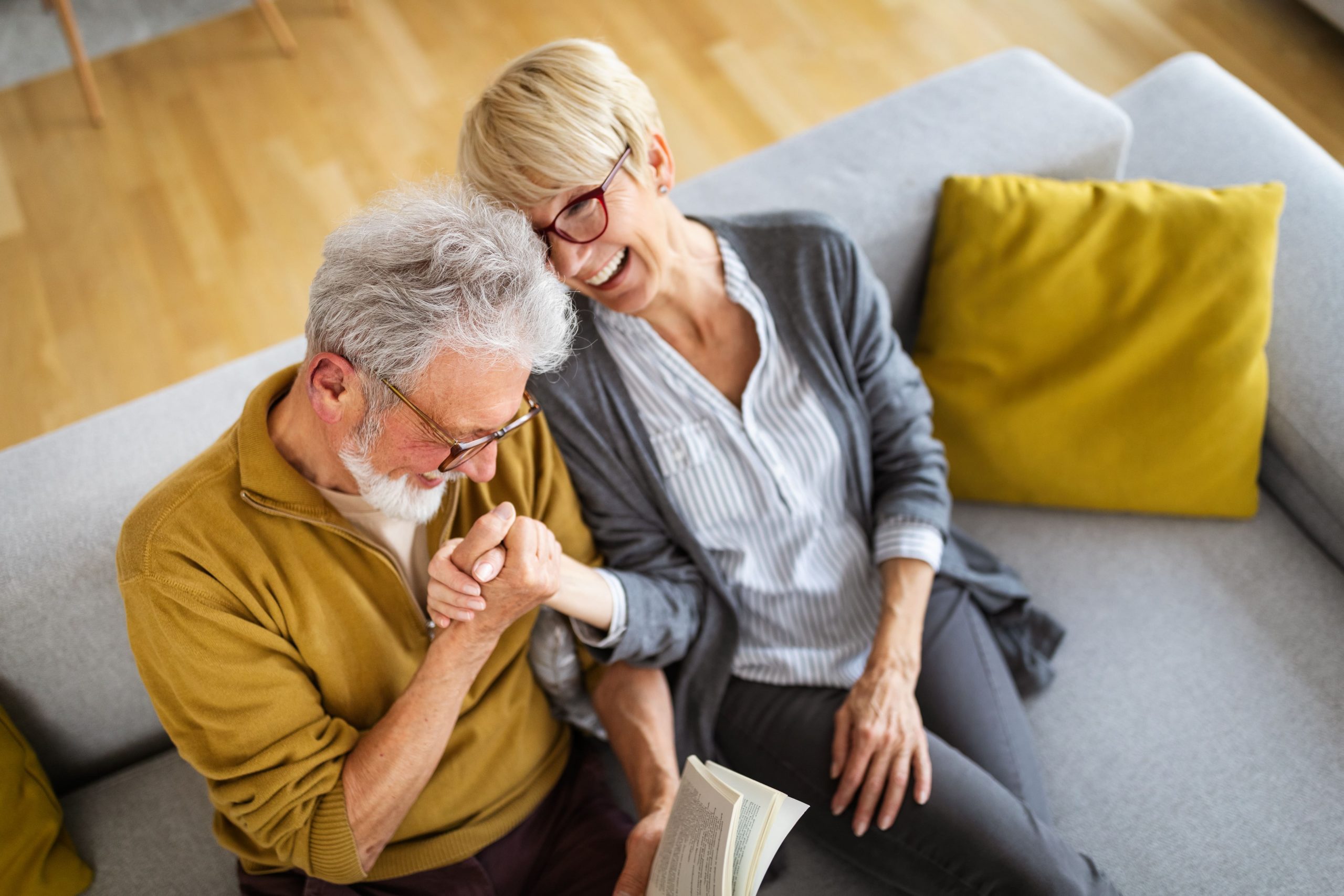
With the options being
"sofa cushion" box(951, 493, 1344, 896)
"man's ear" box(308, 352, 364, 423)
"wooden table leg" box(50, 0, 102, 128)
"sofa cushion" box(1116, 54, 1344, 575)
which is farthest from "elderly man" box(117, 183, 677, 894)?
"wooden table leg" box(50, 0, 102, 128)

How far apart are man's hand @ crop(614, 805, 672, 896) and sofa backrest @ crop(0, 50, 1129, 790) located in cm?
80

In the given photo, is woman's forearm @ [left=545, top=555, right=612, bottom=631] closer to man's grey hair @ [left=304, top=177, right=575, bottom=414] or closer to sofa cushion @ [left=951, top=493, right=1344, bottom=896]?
man's grey hair @ [left=304, top=177, right=575, bottom=414]

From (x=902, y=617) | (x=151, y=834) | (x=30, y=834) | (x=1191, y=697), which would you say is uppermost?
(x=902, y=617)

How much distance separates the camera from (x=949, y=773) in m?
1.47

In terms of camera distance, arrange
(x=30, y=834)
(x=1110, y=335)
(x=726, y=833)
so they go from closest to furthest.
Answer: (x=726, y=833)
(x=30, y=834)
(x=1110, y=335)

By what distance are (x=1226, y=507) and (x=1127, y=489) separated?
6.9 inches

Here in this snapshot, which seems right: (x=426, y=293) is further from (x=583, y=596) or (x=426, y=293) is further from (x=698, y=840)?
(x=698, y=840)

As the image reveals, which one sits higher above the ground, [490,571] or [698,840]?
[490,571]

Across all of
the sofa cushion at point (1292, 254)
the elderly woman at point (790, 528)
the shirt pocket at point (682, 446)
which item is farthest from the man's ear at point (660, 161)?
the sofa cushion at point (1292, 254)

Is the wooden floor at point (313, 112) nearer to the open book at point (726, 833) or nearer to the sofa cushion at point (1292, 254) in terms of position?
the sofa cushion at point (1292, 254)

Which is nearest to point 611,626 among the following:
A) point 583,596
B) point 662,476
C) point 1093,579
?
point 583,596

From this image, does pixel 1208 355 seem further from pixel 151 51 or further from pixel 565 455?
pixel 151 51

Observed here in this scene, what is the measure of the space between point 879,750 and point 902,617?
21 cm

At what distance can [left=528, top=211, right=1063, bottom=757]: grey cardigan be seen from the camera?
156 centimetres
